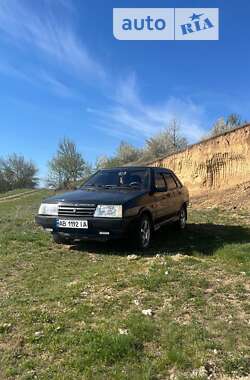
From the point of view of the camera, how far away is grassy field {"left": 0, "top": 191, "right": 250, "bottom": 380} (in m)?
3.57

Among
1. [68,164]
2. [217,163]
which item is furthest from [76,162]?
[217,163]

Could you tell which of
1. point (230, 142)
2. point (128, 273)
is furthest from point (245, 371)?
point (230, 142)

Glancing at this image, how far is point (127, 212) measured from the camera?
25.4 ft

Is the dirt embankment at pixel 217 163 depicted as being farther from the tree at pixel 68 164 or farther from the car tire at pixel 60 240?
the tree at pixel 68 164

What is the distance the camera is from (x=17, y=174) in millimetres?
92312

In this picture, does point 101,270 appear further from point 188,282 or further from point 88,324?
point 88,324

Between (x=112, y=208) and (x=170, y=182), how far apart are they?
3041 mm

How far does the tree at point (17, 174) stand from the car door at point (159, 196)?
83.6 meters

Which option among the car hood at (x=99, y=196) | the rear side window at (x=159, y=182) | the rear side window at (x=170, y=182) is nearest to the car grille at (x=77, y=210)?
the car hood at (x=99, y=196)

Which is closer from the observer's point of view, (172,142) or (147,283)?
(147,283)

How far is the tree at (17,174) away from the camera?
90.9 m

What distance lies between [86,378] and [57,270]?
3.46 metres

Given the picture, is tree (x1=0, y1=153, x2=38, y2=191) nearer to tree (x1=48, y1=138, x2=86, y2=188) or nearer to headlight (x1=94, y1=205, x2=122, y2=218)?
tree (x1=48, y1=138, x2=86, y2=188)

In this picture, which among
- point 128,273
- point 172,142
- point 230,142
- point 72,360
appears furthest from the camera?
point 172,142
